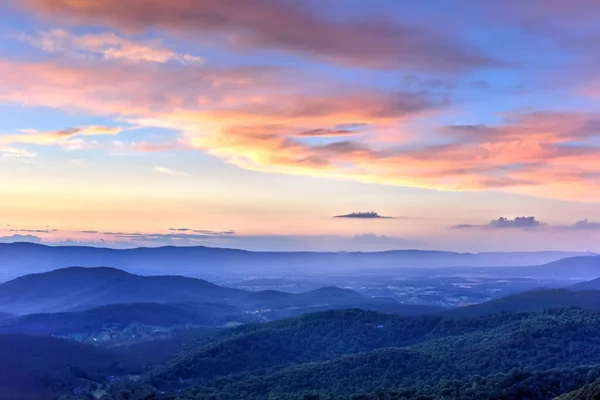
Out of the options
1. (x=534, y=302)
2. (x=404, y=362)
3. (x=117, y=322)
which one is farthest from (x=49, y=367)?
(x=534, y=302)

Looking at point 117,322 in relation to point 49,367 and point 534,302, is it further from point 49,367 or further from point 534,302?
point 534,302

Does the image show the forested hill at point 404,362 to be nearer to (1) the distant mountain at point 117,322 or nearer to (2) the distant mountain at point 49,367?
(2) the distant mountain at point 49,367

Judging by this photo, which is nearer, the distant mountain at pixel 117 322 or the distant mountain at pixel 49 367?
the distant mountain at pixel 49 367

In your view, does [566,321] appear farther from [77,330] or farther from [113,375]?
[77,330]

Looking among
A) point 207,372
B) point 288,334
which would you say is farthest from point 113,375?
point 288,334

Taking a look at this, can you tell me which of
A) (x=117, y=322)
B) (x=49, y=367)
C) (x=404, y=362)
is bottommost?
(x=117, y=322)

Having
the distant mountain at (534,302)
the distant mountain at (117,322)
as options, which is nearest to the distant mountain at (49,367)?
the distant mountain at (117,322)

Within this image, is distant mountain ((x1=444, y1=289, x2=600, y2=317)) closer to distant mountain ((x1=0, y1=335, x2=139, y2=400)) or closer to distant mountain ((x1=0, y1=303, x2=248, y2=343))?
distant mountain ((x1=0, y1=303, x2=248, y2=343))
